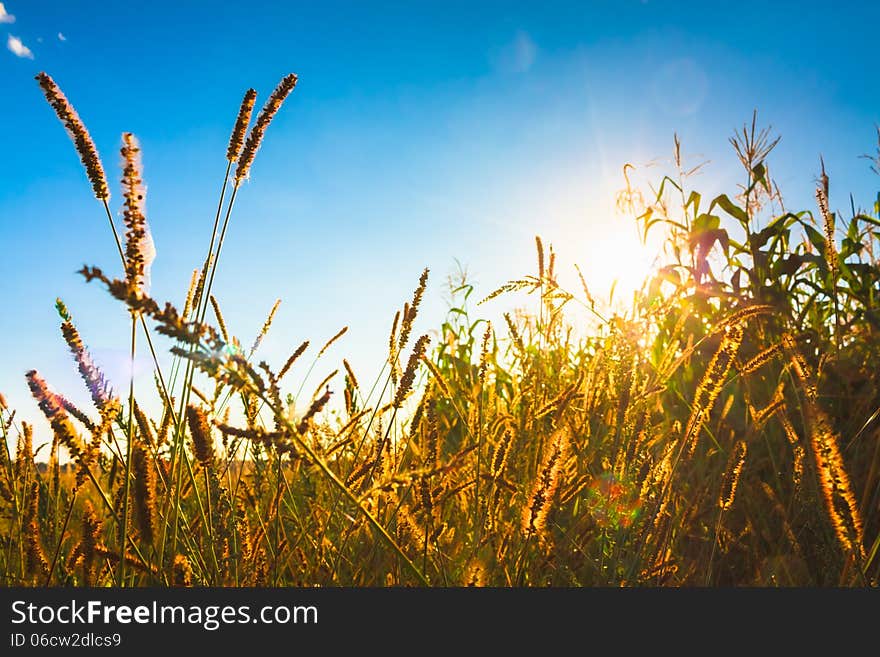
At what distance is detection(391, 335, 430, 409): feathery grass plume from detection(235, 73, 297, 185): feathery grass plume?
47 cm

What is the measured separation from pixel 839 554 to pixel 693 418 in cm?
107

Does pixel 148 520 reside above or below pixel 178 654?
above

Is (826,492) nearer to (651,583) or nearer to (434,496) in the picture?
(651,583)

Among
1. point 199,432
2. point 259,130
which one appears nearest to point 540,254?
point 259,130

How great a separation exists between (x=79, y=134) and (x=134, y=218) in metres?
0.24

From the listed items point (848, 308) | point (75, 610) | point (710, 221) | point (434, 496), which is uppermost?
point (710, 221)

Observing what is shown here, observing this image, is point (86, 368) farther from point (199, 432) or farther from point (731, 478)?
point (731, 478)

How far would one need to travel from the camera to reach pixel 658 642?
1.09 metres

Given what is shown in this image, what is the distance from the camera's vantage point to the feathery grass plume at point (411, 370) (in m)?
1.21

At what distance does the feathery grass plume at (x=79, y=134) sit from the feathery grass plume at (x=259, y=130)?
0.80 feet

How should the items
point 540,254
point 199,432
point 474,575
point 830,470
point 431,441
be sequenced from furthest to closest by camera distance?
point 540,254, point 431,441, point 474,575, point 830,470, point 199,432

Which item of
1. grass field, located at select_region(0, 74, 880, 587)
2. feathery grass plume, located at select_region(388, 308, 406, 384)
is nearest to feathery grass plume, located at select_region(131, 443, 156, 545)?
grass field, located at select_region(0, 74, 880, 587)

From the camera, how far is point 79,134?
1076 mm

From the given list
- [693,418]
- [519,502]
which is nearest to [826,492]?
[693,418]
